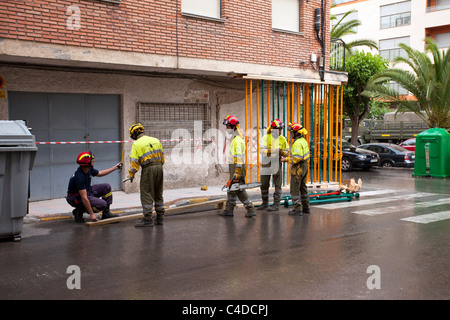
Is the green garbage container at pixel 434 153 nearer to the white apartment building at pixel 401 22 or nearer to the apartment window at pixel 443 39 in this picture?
the white apartment building at pixel 401 22

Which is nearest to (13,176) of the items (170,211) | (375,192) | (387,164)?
(170,211)

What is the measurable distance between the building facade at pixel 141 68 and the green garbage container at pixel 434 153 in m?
4.92

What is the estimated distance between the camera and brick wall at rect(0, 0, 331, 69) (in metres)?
9.04

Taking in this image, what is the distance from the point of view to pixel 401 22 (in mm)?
39562

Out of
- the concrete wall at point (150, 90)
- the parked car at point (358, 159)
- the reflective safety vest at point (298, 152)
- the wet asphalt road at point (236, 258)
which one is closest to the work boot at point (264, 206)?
the wet asphalt road at point (236, 258)

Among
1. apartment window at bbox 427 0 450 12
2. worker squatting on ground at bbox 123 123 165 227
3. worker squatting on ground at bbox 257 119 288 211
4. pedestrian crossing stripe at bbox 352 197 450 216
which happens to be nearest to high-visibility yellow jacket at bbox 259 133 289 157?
worker squatting on ground at bbox 257 119 288 211

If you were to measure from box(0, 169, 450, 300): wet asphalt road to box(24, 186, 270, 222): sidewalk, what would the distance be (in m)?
0.49

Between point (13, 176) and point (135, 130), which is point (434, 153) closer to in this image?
point (135, 130)

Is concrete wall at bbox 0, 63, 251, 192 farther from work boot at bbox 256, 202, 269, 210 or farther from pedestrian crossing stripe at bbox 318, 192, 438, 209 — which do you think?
pedestrian crossing stripe at bbox 318, 192, 438, 209

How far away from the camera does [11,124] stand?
7082 millimetres

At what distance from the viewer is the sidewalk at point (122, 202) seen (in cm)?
898

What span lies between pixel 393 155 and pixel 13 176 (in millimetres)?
17579
